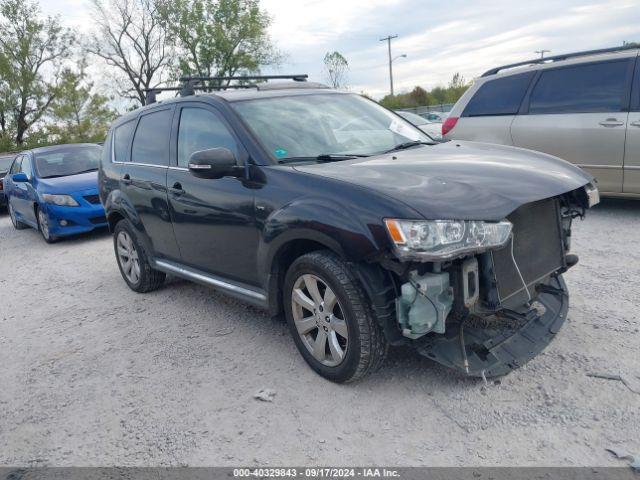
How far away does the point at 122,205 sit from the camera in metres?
5.27

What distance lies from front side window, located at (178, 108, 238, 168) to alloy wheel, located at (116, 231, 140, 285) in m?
1.45

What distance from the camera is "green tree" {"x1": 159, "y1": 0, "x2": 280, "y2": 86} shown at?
4128 cm

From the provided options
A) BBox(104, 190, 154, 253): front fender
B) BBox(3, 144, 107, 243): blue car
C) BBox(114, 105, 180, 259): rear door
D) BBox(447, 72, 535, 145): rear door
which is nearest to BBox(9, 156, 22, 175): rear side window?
BBox(3, 144, 107, 243): blue car

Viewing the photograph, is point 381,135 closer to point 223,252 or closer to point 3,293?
point 223,252

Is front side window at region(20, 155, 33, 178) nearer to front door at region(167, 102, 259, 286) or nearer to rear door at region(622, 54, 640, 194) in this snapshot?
front door at region(167, 102, 259, 286)

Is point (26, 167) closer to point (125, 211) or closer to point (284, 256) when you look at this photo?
point (125, 211)

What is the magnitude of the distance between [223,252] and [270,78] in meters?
1.95

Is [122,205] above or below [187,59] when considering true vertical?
below

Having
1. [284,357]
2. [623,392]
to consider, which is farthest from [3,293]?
[623,392]

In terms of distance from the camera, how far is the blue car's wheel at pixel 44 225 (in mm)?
8656

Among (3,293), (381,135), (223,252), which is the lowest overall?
(3,293)

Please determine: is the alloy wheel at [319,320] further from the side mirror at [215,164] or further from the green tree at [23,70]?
the green tree at [23,70]

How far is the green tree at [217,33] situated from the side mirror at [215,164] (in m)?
40.5

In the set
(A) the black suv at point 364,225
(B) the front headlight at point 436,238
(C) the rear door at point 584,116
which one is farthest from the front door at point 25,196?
(B) the front headlight at point 436,238
